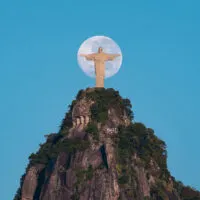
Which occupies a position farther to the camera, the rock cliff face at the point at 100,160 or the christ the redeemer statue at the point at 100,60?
the christ the redeemer statue at the point at 100,60

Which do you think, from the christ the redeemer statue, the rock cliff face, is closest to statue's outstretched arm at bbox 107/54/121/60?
the christ the redeemer statue

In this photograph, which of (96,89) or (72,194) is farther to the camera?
(96,89)

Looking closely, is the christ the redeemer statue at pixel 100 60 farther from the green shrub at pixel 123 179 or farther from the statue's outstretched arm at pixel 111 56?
the green shrub at pixel 123 179

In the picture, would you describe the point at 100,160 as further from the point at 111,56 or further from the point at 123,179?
the point at 111,56

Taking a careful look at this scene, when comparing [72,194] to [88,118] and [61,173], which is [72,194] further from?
[88,118]

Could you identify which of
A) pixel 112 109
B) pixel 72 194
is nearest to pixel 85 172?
pixel 72 194

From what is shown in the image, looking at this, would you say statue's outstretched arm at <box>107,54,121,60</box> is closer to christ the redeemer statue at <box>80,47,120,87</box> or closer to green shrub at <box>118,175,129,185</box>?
christ the redeemer statue at <box>80,47,120,87</box>

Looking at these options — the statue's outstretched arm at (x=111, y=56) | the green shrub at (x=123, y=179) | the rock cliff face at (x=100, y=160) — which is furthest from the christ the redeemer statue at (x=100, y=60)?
the green shrub at (x=123, y=179)
